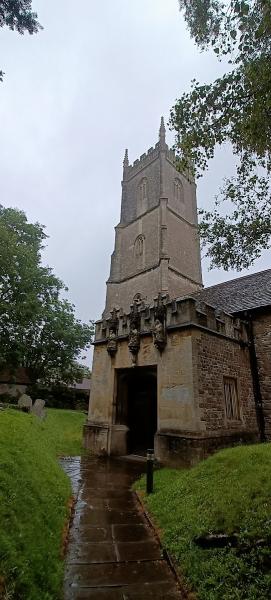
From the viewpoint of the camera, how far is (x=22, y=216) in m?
26.8

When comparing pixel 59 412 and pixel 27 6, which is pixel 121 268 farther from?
pixel 27 6

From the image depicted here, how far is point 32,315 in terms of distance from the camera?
2408 centimetres

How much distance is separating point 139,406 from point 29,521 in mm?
11196

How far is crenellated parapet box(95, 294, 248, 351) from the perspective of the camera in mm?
10836

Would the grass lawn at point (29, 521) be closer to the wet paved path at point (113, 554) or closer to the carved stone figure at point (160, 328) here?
the wet paved path at point (113, 554)

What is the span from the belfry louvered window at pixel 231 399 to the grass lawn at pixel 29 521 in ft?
21.2

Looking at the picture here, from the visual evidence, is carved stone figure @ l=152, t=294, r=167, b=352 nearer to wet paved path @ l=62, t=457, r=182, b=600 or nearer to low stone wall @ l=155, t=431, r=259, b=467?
low stone wall @ l=155, t=431, r=259, b=467

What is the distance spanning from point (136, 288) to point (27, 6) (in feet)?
80.8

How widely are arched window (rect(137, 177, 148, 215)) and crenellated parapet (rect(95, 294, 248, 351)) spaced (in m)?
24.5

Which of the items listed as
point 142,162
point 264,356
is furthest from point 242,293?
point 142,162

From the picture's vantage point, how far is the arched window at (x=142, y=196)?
35.6m

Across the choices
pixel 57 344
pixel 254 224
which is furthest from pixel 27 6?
pixel 57 344

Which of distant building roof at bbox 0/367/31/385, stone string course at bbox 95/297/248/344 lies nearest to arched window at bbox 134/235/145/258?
distant building roof at bbox 0/367/31/385

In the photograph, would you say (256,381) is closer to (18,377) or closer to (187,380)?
(187,380)
